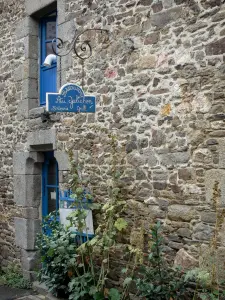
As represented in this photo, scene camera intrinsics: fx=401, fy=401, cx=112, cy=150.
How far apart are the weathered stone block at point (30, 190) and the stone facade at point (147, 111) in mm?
17

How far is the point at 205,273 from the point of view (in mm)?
3803

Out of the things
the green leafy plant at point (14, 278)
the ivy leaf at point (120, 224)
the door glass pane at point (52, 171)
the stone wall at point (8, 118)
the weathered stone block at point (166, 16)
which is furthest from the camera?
the stone wall at point (8, 118)

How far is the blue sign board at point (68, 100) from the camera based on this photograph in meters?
4.71

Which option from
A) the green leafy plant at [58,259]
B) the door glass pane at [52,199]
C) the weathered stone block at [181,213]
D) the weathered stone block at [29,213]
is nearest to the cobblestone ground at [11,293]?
the green leafy plant at [58,259]

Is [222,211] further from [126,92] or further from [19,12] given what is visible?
[19,12]

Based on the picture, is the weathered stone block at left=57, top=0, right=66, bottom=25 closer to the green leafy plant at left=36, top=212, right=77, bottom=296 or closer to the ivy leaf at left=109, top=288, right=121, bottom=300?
the green leafy plant at left=36, top=212, right=77, bottom=296

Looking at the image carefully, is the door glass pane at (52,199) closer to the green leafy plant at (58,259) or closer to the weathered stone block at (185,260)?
the green leafy plant at (58,259)

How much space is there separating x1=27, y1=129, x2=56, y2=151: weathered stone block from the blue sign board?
1247 millimetres

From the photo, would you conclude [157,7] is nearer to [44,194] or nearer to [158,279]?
[158,279]

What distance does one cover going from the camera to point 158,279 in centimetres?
435

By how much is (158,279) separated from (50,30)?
4.38 meters

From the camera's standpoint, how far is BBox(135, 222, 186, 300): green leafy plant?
4.20m

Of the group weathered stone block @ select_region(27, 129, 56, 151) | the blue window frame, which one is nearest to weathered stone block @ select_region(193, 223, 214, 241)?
weathered stone block @ select_region(27, 129, 56, 151)

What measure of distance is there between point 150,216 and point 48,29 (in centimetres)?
375
